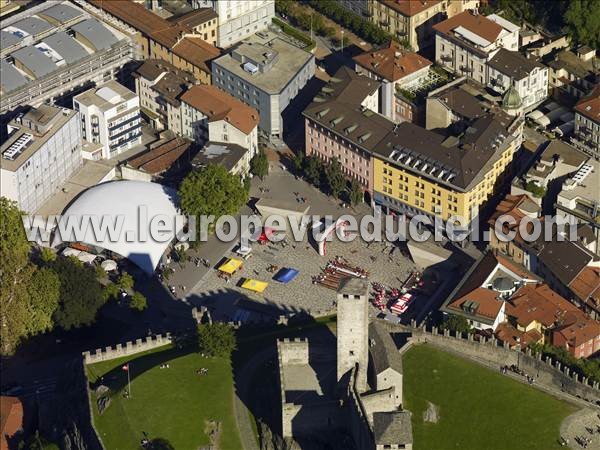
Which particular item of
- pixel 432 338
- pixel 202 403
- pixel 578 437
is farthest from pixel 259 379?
pixel 578 437

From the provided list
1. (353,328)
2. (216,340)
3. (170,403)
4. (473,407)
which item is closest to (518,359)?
(473,407)

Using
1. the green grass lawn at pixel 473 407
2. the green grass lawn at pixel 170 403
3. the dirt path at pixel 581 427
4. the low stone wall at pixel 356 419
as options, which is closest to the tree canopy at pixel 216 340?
the green grass lawn at pixel 170 403

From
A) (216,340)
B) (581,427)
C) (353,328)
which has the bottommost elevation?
(216,340)

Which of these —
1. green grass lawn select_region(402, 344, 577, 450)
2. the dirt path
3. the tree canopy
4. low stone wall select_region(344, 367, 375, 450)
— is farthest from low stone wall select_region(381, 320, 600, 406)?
the tree canopy

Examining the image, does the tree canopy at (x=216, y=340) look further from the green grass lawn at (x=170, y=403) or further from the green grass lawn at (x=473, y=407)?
the green grass lawn at (x=473, y=407)

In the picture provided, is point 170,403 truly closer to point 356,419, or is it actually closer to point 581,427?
point 356,419

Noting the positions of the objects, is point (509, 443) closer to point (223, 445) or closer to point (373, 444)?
point (373, 444)
